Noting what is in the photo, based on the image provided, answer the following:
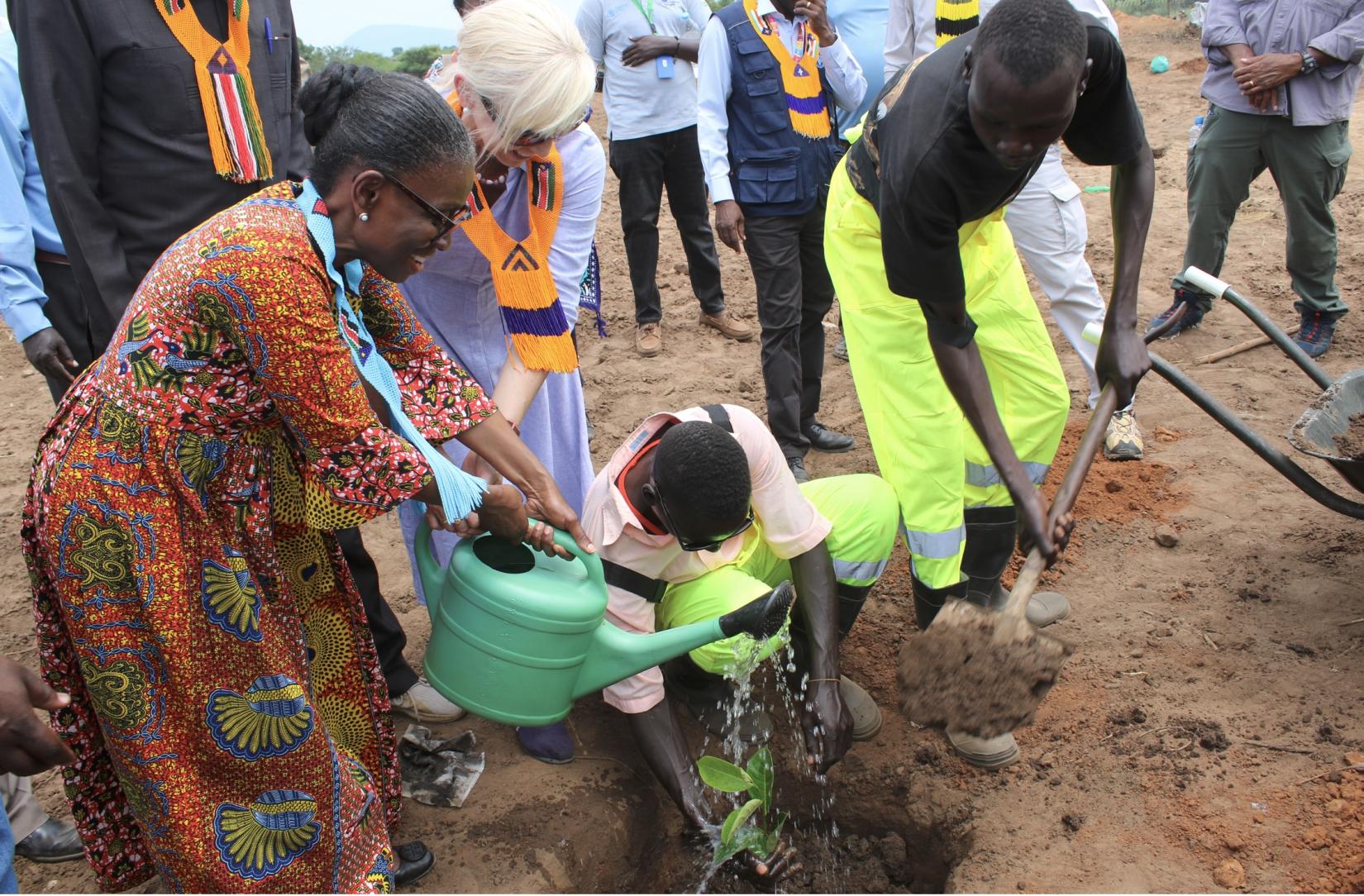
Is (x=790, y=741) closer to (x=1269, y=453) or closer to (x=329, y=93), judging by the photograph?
(x=1269, y=453)

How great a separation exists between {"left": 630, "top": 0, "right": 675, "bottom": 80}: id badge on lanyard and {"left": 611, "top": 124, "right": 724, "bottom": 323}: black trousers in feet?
0.91

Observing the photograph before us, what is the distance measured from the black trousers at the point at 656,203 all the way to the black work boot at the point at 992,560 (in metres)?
2.75

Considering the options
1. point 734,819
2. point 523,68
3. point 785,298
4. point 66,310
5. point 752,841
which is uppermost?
point 523,68

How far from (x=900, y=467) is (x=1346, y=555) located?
1.60 m

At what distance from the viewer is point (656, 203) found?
5312 mm

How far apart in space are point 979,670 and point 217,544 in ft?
5.04

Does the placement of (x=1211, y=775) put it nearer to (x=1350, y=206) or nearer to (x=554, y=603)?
(x=554, y=603)

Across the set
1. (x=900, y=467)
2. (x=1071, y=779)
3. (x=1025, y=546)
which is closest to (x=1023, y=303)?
(x=900, y=467)

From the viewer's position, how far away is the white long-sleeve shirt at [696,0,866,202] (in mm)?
4098

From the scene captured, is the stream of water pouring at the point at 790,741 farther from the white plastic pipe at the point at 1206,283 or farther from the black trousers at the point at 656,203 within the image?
the black trousers at the point at 656,203

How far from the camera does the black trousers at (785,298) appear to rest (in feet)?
13.3

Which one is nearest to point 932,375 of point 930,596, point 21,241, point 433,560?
point 930,596

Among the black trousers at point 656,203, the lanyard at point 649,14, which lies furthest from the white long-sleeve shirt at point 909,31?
the lanyard at point 649,14

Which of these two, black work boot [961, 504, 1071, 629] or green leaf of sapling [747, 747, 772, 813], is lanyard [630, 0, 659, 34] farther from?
green leaf of sapling [747, 747, 772, 813]
